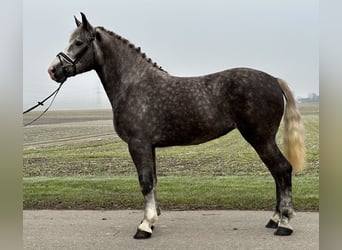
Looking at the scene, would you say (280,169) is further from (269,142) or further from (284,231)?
(284,231)

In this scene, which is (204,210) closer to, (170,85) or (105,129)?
(170,85)

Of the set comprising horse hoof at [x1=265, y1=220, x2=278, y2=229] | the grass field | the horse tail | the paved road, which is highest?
the horse tail

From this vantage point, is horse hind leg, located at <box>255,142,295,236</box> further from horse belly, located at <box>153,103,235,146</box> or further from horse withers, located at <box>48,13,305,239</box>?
horse belly, located at <box>153,103,235,146</box>

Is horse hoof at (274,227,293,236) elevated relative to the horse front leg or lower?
lower

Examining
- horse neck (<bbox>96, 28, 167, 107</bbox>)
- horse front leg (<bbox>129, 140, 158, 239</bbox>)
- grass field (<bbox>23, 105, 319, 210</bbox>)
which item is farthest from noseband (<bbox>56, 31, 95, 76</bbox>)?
grass field (<bbox>23, 105, 319, 210</bbox>)

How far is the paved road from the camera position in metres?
3.79

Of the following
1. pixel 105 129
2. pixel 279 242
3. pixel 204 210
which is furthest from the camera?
pixel 105 129

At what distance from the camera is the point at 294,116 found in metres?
4.25

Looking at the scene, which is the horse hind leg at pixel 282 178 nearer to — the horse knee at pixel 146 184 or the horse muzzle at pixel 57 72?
the horse knee at pixel 146 184

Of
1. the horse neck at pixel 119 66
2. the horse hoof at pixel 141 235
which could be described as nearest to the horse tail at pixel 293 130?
the horse neck at pixel 119 66

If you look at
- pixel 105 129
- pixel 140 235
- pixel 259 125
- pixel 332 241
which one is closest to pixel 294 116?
pixel 259 125

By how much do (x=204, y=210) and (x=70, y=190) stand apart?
7.34 ft

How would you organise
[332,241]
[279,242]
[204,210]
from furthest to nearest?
1. [204,210]
2. [279,242]
3. [332,241]

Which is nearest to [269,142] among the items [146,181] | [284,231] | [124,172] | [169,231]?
[284,231]
